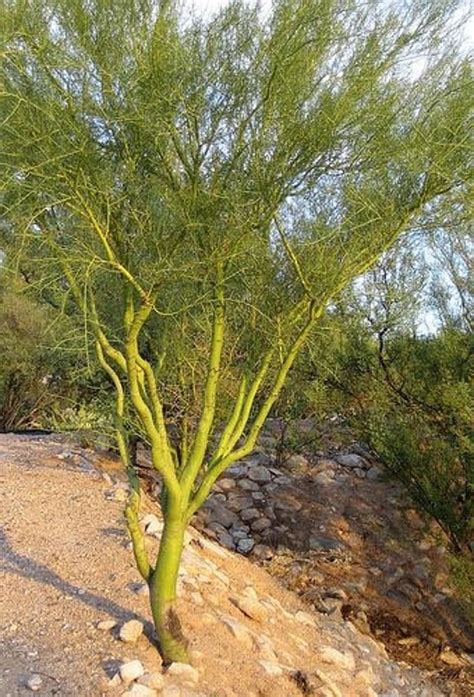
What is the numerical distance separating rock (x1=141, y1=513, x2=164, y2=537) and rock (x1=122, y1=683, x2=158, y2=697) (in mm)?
2923

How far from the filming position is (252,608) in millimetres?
6000

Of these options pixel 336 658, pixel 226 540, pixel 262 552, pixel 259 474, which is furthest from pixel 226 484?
pixel 336 658

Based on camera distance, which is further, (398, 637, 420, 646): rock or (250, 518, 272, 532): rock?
(250, 518, 272, 532): rock

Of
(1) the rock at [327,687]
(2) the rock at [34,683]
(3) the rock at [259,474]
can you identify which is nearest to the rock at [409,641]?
(1) the rock at [327,687]

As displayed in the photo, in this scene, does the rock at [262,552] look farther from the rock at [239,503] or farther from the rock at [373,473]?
the rock at [373,473]

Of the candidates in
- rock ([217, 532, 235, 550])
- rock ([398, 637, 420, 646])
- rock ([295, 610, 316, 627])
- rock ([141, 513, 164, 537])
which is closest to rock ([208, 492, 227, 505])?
rock ([217, 532, 235, 550])

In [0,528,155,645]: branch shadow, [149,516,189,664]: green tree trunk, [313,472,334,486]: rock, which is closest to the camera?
[149,516,189,664]: green tree trunk

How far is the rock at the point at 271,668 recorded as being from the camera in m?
4.93

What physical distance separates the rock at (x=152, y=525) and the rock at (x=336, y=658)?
1923mm

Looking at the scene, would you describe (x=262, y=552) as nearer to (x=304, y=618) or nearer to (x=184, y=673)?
(x=304, y=618)

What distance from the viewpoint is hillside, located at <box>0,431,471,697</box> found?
179 inches

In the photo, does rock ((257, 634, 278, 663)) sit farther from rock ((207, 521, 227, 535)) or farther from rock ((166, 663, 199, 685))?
rock ((207, 521, 227, 535))

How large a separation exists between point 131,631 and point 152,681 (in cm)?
54

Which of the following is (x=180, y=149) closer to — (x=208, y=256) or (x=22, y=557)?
(x=208, y=256)
